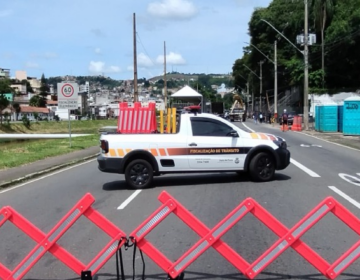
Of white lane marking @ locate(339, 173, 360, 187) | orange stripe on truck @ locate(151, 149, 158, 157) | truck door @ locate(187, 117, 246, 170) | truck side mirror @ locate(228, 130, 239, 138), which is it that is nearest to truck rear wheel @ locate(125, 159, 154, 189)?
orange stripe on truck @ locate(151, 149, 158, 157)

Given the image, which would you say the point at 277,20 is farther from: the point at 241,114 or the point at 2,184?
the point at 2,184

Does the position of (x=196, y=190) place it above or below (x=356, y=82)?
below

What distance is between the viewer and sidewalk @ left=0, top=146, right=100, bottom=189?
1655 cm

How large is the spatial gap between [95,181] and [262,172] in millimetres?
4764

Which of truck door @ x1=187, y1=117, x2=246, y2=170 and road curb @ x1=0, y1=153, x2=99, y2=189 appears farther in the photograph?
road curb @ x1=0, y1=153, x2=99, y2=189

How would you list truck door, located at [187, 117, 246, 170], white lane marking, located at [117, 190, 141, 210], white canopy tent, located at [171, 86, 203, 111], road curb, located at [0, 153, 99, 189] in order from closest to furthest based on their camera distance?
white lane marking, located at [117, 190, 141, 210]
truck door, located at [187, 117, 246, 170]
road curb, located at [0, 153, 99, 189]
white canopy tent, located at [171, 86, 203, 111]

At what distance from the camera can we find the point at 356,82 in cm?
6906

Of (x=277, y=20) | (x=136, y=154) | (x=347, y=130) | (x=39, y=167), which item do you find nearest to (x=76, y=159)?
(x=39, y=167)

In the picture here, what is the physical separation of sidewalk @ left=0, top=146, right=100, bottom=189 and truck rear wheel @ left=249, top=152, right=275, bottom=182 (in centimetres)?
675

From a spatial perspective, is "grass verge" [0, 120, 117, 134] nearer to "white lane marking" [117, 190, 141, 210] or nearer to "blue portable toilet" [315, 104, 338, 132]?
"blue portable toilet" [315, 104, 338, 132]

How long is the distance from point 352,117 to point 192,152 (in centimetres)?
2649

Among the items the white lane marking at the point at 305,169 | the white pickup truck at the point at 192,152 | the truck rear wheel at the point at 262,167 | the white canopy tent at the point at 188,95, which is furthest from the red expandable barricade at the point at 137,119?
the white canopy tent at the point at 188,95

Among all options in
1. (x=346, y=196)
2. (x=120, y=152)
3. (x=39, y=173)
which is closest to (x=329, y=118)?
(x=39, y=173)

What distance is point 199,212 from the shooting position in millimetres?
10367
